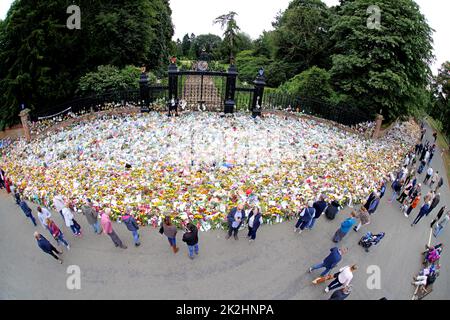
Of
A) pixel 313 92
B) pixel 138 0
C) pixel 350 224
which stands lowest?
pixel 350 224

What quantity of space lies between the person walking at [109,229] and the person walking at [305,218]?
15.6 ft

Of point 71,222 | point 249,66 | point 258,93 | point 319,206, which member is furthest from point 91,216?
point 249,66

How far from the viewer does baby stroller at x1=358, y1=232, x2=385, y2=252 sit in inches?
306

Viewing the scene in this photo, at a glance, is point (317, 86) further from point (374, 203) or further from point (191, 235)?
point (191, 235)

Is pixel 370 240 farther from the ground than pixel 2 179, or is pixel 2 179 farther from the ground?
pixel 2 179

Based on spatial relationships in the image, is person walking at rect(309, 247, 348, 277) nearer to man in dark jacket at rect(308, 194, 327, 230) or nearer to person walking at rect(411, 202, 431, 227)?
man in dark jacket at rect(308, 194, 327, 230)

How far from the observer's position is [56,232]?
6773 millimetres

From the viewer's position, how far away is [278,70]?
77.3 ft

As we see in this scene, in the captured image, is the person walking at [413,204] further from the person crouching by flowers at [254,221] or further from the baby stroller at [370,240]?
the person crouching by flowers at [254,221]

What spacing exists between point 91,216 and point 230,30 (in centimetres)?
3082

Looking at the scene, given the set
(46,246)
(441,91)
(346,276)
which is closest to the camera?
(346,276)

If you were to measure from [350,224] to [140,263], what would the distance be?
5.39 metres
